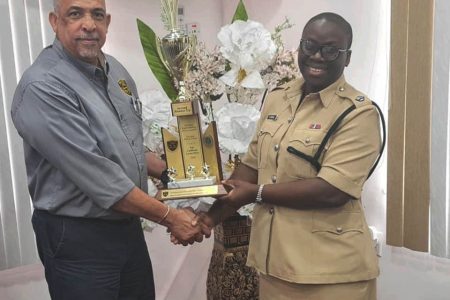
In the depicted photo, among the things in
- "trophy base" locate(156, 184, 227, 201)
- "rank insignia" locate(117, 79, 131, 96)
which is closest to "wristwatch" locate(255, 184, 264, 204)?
"trophy base" locate(156, 184, 227, 201)

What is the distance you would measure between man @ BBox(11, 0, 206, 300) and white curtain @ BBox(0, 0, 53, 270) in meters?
0.64

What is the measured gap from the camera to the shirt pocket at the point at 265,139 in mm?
1384

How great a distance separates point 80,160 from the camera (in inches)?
52.4

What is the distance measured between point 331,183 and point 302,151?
12cm

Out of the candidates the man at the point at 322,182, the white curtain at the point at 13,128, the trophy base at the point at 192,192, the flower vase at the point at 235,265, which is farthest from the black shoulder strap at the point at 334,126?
the white curtain at the point at 13,128

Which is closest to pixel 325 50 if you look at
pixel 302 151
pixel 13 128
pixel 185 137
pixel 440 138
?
pixel 302 151

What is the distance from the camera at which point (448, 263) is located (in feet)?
5.86

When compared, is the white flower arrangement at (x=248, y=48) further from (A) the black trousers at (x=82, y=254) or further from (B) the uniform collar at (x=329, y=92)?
(A) the black trousers at (x=82, y=254)

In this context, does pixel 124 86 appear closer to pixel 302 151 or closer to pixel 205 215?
pixel 205 215

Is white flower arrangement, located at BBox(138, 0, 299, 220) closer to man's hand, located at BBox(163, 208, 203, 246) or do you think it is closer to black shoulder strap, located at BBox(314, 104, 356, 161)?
man's hand, located at BBox(163, 208, 203, 246)

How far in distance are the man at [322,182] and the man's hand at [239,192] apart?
2 cm

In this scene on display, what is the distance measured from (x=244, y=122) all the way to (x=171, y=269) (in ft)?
4.63

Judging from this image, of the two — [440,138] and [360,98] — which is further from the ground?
[360,98]

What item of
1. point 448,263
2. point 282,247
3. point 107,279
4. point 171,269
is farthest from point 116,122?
point 171,269
